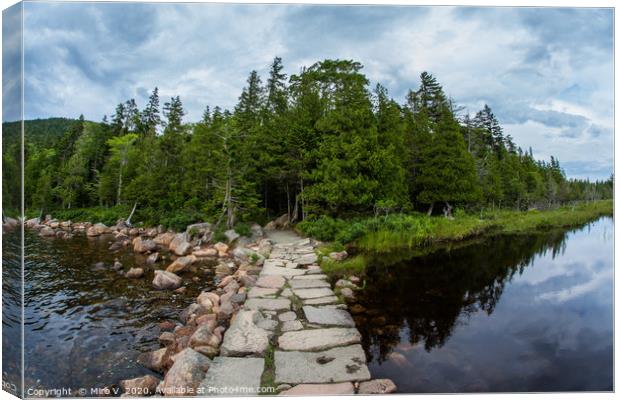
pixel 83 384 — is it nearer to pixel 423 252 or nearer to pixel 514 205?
pixel 423 252

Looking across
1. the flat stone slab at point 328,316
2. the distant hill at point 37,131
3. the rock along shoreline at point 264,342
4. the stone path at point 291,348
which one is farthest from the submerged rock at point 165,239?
the flat stone slab at point 328,316

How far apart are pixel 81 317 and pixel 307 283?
357 centimetres

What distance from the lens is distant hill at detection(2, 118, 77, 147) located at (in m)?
2.61

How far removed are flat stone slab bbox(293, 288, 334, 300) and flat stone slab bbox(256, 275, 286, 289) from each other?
0.43 meters

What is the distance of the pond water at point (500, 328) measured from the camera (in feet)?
9.36

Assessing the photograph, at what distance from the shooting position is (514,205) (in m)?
22.0

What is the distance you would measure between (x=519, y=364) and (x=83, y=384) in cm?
433

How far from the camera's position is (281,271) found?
20.6ft

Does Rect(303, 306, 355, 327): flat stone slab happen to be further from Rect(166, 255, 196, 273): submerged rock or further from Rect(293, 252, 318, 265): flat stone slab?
Rect(166, 255, 196, 273): submerged rock

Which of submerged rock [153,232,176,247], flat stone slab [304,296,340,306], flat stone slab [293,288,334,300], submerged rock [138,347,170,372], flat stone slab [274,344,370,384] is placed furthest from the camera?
submerged rock [153,232,176,247]

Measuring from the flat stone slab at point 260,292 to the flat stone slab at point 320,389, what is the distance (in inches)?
92.4

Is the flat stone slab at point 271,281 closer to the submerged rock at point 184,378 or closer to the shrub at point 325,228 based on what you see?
the submerged rock at point 184,378

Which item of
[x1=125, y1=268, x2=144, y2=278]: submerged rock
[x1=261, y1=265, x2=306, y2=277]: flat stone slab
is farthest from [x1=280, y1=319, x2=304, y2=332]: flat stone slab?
[x1=125, y1=268, x2=144, y2=278]: submerged rock

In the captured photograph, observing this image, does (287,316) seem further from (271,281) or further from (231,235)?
(231,235)
